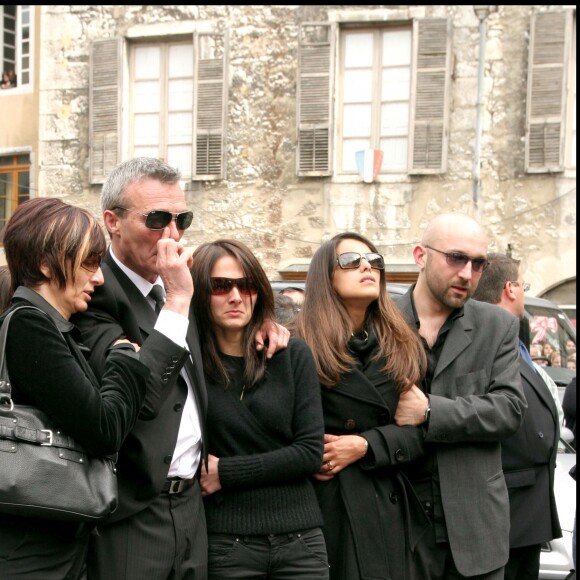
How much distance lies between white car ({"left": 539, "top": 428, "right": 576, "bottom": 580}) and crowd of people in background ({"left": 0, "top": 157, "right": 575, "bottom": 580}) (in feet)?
4.16

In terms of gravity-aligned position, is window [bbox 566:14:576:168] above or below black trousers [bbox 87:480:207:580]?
above

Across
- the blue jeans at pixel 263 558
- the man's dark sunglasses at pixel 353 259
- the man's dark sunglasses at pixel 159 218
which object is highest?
the man's dark sunglasses at pixel 159 218

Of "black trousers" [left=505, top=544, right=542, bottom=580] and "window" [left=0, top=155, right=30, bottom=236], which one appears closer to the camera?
"black trousers" [left=505, top=544, right=542, bottom=580]

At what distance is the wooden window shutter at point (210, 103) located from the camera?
52.8 ft

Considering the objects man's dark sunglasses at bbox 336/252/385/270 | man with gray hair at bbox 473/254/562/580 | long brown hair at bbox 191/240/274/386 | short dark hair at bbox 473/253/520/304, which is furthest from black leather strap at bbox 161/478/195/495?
short dark hair at bbox 473/253/520/304

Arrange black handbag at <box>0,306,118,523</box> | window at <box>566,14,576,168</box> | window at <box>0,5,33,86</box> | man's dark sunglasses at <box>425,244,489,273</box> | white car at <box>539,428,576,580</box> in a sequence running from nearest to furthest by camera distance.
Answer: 1. black handbag at <box>0,306,118,523</box>
2. man's dark sunglasses at <box>425,244,489,273</box>
3. white car at <box>539,428,576,580</box>
4. window at <box>566,14,576,168</box>
5. window at <box>0,5,33,86</box>

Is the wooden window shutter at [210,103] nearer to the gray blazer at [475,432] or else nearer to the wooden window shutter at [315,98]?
the wooden window shutter at [315,98]

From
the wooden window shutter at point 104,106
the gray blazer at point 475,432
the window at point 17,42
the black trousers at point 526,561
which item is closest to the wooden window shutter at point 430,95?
the wooden window shutter at point 104,106

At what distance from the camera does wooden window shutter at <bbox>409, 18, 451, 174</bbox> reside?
15.1 m

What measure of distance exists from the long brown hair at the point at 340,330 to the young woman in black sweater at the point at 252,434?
0.61 feet

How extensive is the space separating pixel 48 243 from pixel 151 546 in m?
0.97

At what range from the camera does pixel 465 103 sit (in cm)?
1510

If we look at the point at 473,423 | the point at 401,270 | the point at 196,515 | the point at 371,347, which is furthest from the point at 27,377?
the point at 401,270

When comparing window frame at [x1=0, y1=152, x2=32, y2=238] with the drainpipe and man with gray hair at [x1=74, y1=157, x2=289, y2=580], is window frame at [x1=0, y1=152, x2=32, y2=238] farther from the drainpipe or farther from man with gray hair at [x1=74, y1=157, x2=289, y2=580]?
man with gray hair at [x1=74, y1=157, x2=289, y2=580]
